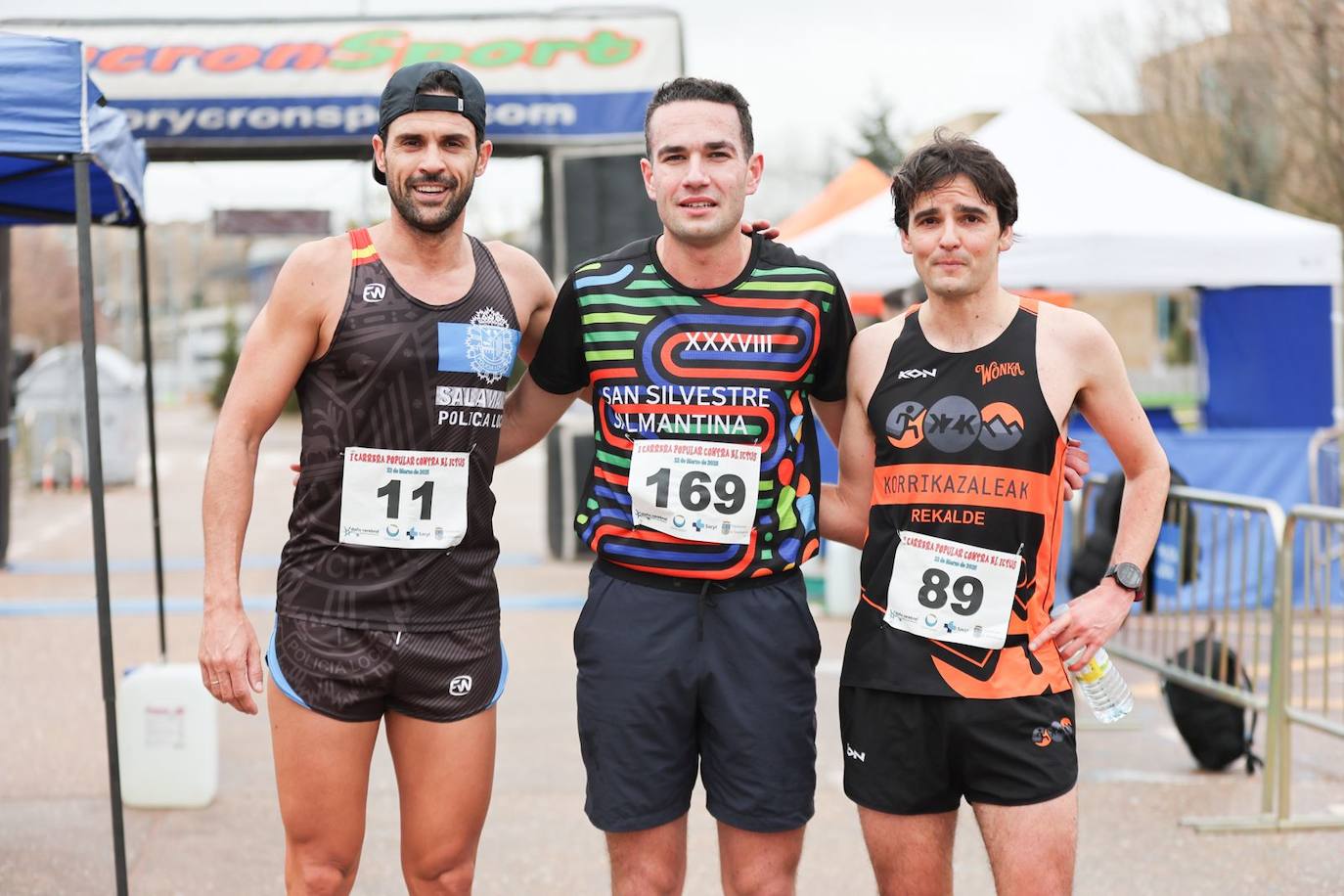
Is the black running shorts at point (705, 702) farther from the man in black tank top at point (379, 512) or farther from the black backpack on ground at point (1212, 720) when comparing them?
the black backpack on ground at point (1212, 720)

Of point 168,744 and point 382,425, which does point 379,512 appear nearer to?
point 382,425

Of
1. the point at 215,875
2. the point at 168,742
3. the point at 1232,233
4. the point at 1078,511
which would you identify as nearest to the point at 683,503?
the point at 215,875

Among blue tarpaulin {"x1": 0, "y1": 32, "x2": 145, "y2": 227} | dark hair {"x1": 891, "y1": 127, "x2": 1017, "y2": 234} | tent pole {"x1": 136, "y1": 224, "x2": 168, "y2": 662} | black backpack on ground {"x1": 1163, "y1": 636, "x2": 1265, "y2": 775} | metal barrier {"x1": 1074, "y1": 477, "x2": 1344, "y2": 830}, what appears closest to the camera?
dark hair {"x1": 891, "y1": 127, "x2": 1017, "y2": 234}

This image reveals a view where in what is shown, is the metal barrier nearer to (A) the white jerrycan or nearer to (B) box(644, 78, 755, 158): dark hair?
(B) box(644, 78, 755, 158): dark hair

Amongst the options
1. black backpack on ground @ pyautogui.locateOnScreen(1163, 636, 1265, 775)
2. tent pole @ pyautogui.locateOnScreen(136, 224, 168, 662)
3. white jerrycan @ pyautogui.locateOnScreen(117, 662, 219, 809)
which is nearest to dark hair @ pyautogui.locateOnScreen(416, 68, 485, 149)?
tent pole @ pyautogui.locateOnScreen(136, 224, 168, 662)

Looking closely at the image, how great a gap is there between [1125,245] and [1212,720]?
3.21 metres

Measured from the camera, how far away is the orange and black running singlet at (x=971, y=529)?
9.43 ft

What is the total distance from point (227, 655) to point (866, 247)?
559 cm

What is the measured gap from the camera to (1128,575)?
117 inches

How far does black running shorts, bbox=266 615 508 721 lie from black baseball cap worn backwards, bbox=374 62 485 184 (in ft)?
3.37

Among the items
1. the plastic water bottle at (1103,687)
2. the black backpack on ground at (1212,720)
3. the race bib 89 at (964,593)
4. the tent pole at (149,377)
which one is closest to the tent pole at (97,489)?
the tent pole at (149,377)

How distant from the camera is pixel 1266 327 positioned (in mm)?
10797

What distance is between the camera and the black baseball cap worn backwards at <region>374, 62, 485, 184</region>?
3.00 m

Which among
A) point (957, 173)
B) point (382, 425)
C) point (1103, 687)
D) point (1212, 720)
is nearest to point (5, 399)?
point (382, 425)
